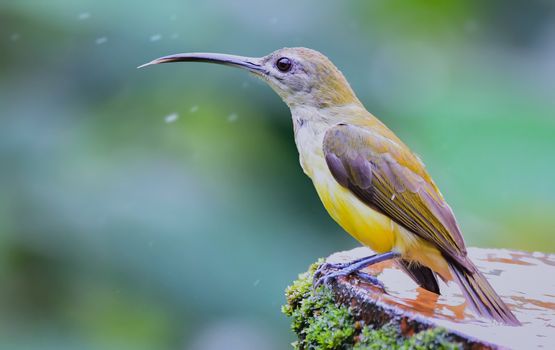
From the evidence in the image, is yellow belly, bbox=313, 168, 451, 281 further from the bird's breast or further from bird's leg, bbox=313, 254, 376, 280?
bird's leg, bbox=313, 254, 376, 280

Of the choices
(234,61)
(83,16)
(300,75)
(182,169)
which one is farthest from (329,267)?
(83,16)

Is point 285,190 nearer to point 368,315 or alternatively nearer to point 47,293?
point 47,293

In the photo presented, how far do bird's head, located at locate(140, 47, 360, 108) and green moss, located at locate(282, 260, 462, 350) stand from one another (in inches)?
33.1

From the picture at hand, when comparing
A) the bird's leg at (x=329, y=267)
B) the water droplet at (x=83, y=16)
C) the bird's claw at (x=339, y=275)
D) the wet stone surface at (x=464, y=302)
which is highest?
the water droplet at (x=83, y=16)

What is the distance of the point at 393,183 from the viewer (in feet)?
12.6

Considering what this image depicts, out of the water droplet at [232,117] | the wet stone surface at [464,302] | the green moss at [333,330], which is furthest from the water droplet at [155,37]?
the green moss at [333,330]

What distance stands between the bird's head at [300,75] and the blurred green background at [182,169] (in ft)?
6.44

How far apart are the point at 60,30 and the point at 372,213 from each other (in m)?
4.19

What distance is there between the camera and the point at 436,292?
3793 millimetres

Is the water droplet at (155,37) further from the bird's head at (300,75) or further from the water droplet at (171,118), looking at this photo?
the bird's head at (300,75)

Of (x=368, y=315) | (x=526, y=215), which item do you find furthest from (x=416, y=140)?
(x=368, y=315)

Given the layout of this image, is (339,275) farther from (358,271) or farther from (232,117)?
(232,117)

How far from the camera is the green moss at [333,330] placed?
10.3 ft

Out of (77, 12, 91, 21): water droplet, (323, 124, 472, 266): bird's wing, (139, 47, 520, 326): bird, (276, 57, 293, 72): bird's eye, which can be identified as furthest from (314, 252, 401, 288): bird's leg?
(77, 12, 91, 21): water droplet
